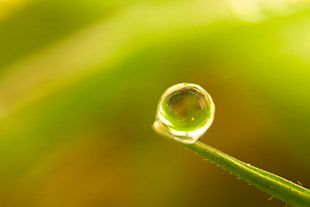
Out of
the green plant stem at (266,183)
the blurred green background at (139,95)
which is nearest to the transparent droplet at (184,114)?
the green plant stem at (266,183)

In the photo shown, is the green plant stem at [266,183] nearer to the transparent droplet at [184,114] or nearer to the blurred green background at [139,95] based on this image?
the transparent droplet at [184,114]

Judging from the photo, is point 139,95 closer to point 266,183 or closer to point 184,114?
point 184,114

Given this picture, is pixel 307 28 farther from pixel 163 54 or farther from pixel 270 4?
pixel 163 54

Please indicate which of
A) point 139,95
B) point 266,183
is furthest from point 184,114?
point 139,95

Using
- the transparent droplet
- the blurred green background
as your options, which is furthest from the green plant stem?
the blurred green background

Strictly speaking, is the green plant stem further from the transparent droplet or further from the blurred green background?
the blurred green background

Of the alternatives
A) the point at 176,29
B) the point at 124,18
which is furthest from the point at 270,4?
the point at 124,18
